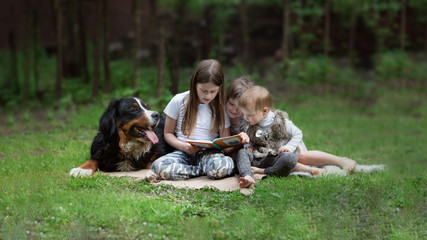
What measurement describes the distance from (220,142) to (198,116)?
0.66 metres

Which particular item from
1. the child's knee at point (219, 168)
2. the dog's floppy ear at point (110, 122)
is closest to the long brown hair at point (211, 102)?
the child's knee at point (219, 168)

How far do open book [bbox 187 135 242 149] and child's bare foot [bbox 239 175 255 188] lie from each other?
1.45 ft

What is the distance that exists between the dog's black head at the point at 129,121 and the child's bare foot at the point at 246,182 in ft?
4.07

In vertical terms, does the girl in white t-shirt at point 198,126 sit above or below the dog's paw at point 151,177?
above

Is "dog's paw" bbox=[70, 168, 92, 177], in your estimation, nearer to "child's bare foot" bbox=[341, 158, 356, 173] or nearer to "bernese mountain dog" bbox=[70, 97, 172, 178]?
"bernese mountain dog" bbox=[70, 97, 172, 178]

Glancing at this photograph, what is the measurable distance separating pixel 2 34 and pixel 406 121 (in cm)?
1325

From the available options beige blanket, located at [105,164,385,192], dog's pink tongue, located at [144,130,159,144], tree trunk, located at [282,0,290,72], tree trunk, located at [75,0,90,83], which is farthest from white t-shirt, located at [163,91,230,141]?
tree trunk, located at [75,0,90,83]

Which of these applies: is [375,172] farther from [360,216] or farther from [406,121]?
[406,121]

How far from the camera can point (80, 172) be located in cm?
506

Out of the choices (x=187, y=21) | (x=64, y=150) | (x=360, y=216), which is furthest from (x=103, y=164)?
(x=187, y=21)

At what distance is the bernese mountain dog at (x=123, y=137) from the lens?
529 cm

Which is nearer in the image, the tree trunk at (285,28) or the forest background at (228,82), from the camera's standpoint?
the forest background at (228,82)

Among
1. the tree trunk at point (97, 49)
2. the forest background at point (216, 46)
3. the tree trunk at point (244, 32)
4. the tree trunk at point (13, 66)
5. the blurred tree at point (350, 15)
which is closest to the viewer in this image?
the tree trunk at point (97, 49)

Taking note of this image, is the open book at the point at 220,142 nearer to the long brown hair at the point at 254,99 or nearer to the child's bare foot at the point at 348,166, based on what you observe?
the long brown hair at the point at 254,99
